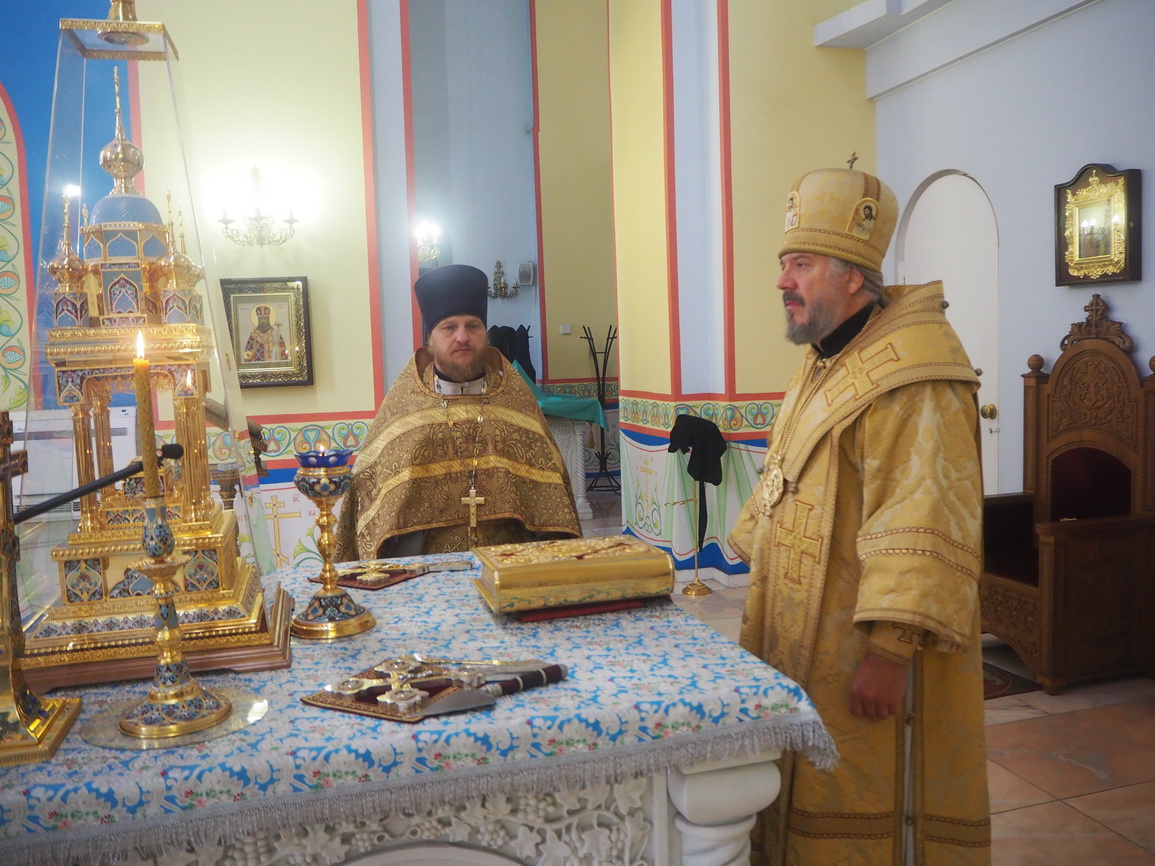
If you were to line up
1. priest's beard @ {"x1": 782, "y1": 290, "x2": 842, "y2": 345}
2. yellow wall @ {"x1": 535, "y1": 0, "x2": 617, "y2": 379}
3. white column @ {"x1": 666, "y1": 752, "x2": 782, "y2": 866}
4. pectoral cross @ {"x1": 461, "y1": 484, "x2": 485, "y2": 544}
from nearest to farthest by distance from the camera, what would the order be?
white column @ {"x1": 666, "y1": 752, "x2": 782, "y2": 866}
priest's beard @ {"x1": 782, "y1": 290, "x2": 842, "y2": 345}
pectoral cross @ {"x1": 461, "y1": 484, "x2": 485, "y2": 544}
yellow wall @ {"x1": 535, "y1": 0, "x2": 617, "y2": 379}

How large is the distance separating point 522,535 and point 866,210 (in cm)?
165

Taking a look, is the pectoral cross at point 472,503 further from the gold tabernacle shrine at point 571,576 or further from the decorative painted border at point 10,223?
the decorative painted border at point 10,223

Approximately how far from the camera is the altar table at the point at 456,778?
1242mm

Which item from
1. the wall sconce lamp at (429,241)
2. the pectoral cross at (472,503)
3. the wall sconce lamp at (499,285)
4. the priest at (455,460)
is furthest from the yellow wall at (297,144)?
the wall sconce lamp at (499,285)

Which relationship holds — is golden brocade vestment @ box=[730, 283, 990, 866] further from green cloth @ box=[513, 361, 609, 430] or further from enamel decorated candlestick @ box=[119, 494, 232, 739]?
green cloth @ box=[513, 361, 609, 430]

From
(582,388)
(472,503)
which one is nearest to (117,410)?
(472,503)

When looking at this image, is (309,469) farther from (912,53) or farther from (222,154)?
(912,53)

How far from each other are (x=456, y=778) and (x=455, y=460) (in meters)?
1.95

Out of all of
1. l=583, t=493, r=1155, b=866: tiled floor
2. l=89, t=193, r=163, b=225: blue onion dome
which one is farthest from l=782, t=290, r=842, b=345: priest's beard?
l=583, t=493, r=1155, b=866: tiled floor

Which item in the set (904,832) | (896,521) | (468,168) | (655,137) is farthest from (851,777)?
(468,168)

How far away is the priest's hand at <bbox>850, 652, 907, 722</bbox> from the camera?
2027mm

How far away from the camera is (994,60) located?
542 cm

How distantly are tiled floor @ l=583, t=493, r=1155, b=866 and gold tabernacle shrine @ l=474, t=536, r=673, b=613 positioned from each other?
1.79 metres

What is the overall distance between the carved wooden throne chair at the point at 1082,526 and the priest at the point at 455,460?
239 centimetres
